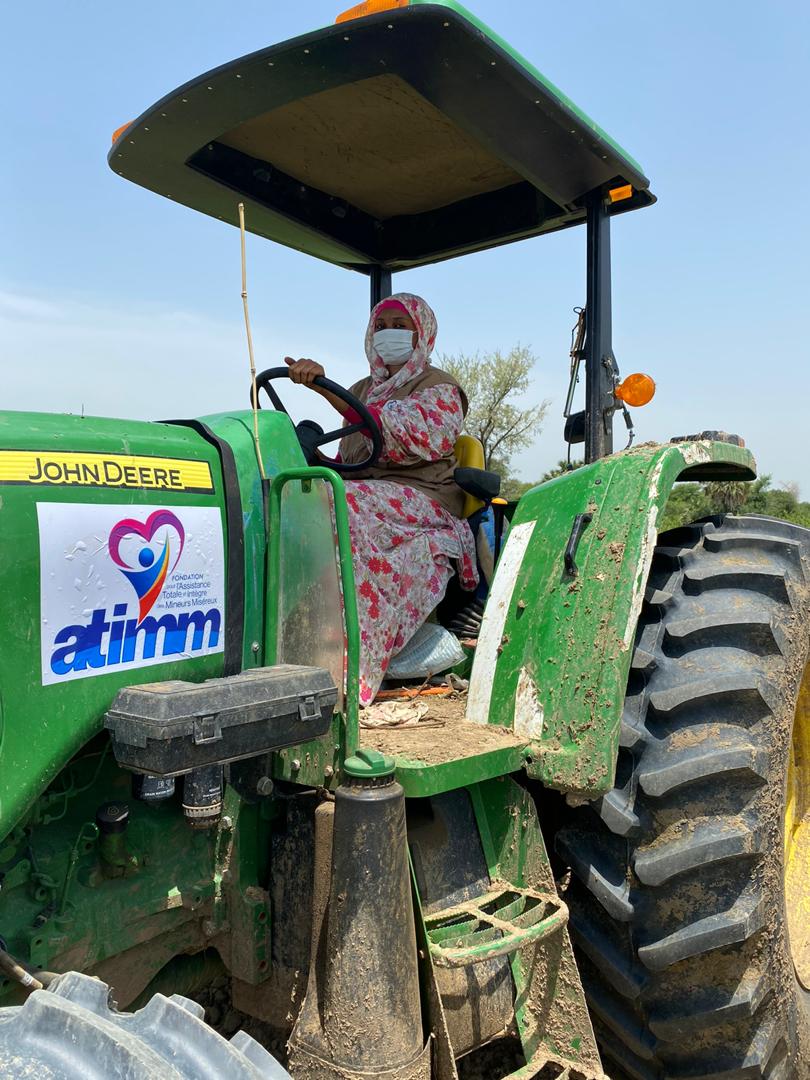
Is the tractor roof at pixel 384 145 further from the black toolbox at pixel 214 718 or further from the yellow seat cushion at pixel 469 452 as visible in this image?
the black toolbox at pixel 214 718

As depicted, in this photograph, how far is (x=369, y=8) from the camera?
2008mm

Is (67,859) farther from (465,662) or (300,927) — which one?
(465,662)

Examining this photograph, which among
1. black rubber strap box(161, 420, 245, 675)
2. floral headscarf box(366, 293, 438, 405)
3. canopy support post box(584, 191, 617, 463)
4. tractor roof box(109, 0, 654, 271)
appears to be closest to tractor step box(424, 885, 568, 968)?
black rubber strap box(161, 420, 245, 675)

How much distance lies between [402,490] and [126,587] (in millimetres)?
1261

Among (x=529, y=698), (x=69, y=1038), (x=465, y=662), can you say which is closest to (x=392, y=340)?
(x=465, y=662)

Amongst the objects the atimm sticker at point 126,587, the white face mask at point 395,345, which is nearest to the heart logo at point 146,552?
the atimm sticker at point 126,587

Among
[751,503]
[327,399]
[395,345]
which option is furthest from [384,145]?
[751,503]

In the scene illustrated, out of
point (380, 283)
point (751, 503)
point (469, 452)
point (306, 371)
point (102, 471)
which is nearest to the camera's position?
point (102, 471)

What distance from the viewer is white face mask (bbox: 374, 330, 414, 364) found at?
3398 millimetres

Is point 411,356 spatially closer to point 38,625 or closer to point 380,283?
point 380,283

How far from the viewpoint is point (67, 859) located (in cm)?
180

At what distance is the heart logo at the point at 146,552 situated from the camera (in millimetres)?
1790

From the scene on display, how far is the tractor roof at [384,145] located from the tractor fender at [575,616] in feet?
3.01

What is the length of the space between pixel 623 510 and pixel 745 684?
21.3 inches
